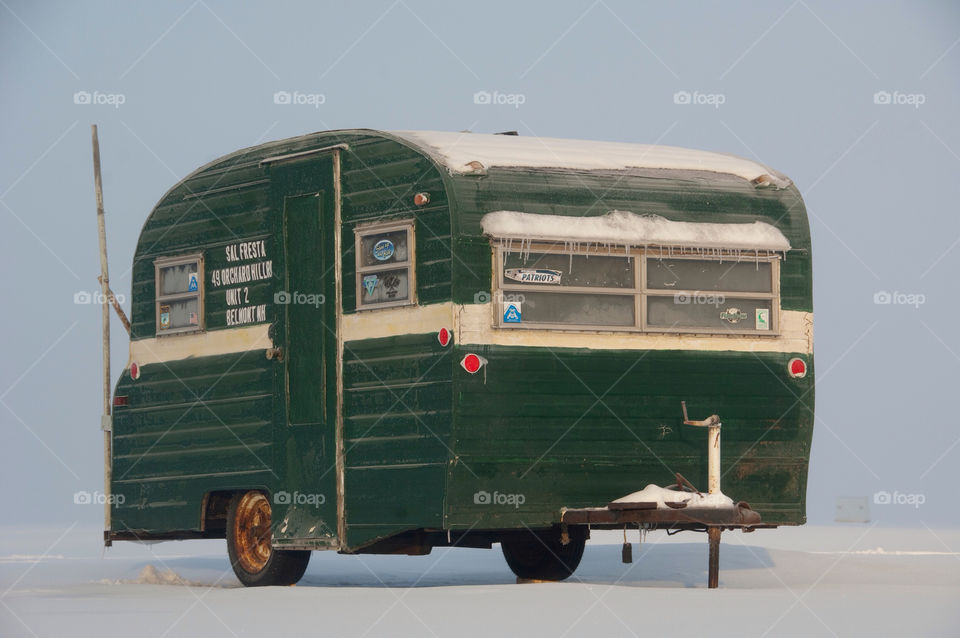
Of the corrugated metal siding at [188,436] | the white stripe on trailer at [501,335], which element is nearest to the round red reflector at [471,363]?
the white stripe on trailer at [501,335]

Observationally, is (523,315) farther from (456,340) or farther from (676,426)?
(676,426)

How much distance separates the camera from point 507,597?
13531mm

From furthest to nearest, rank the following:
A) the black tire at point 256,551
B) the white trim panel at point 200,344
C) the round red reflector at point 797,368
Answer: the white trim panel at point 200,344 < the black tire at point 256,551 < the round red reflector at point 797,368

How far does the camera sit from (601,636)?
11406 mm

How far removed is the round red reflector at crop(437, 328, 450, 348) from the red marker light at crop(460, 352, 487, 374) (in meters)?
0.18

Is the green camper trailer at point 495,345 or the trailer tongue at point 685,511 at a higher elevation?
the green camper trailer at point 495,345

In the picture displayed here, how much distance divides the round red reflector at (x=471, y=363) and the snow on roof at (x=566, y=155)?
142 cm

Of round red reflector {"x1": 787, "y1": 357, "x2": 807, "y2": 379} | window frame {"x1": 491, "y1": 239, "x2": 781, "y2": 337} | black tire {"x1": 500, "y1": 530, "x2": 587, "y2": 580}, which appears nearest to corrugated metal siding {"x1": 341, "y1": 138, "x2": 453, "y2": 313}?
window frame {"x1": 491, "y1": 239, "x2": 781, "y2": 337}

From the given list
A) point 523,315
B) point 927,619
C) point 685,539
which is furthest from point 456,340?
point 685,539

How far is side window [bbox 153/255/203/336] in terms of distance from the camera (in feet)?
54.6

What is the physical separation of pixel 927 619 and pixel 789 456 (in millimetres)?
3196

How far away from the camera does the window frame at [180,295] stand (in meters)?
16.6

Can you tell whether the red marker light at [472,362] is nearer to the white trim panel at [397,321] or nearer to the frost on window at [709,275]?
the white trim panel at [397,321]
